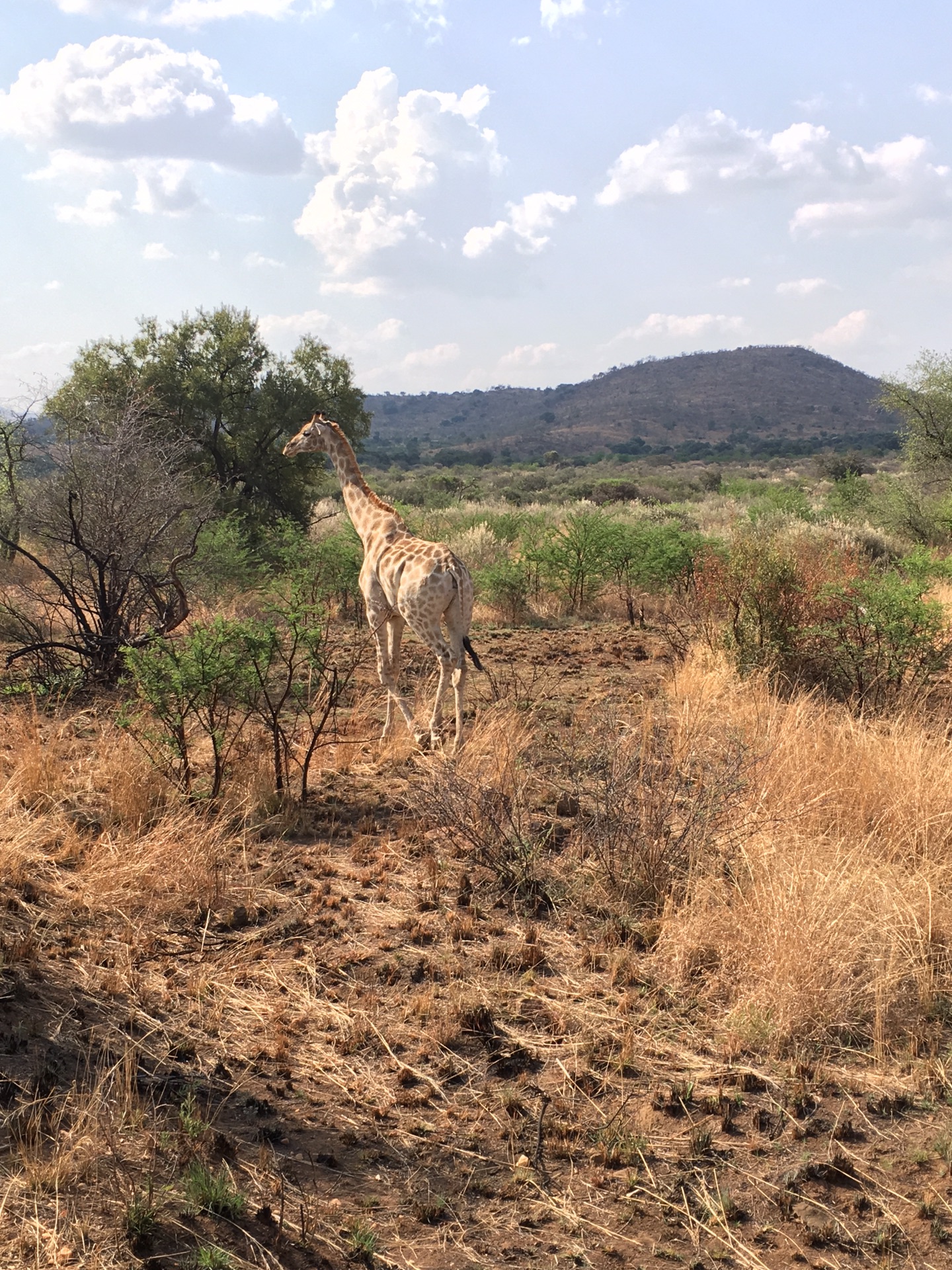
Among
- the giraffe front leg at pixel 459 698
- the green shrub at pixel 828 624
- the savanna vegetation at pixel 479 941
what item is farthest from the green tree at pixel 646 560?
Result: the giraffe front leg at pixel 459 698

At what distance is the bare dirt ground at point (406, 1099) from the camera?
277 centimetres

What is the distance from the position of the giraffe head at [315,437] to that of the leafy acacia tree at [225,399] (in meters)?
7.99

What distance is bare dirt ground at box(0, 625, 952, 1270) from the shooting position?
9.08ft

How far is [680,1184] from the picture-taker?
303 cm

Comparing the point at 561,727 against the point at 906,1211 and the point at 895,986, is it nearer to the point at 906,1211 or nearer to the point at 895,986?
the point at 895,986

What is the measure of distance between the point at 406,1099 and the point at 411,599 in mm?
4199

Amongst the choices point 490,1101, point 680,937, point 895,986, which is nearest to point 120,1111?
point 490,1101

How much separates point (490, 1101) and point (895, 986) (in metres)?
1.84

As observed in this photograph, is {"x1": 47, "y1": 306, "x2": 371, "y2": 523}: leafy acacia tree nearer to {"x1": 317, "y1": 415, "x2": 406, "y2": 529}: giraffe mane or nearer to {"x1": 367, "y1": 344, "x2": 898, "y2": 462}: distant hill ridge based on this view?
{"x1": 317, "y1": 415, "x2": 406, "y2": 529}: giraffe mane

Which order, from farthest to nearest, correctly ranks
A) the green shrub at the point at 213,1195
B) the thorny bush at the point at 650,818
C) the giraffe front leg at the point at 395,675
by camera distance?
the giraffe front leg at the point at 395,675, the thorny bush at the point at 650,818, the green shrub at the point at 213,1195

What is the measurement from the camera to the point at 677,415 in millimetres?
84125

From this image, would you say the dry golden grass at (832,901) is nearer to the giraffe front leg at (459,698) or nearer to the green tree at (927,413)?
the giraffe front leg at (459,698)

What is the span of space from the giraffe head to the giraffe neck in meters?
0.06

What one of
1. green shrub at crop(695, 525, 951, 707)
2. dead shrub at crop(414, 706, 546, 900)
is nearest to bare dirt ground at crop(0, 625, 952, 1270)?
dead shrub at crop(414, 706, 546, 900)
